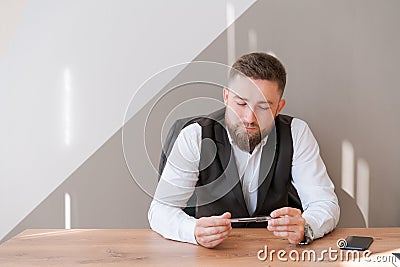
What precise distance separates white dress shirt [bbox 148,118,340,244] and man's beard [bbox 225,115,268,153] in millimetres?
42

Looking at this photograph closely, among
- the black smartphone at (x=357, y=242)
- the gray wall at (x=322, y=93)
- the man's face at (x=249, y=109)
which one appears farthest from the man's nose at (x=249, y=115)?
the gray wall at (x=322, y=93)

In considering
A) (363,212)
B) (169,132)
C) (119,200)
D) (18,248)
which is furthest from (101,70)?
(363,212)

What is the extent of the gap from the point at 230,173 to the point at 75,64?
3.01 ft

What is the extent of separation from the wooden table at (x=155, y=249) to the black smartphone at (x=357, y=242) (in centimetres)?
2

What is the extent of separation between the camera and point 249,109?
177cm

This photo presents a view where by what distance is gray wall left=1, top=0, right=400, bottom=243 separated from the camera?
2.52 metres

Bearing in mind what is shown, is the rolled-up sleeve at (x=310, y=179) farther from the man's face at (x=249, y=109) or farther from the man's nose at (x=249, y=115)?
the man's nose at (x=249, y=115)

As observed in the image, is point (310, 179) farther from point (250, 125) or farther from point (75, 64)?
A: point (75, 64)

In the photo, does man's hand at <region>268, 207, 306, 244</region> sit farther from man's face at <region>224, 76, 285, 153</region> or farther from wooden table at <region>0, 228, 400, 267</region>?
man's face at <region>224, 76, 285, 153</region>

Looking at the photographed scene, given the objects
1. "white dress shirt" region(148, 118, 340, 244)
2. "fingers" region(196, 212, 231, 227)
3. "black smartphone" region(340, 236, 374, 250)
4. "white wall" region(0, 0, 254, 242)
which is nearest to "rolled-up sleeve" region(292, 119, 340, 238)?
"white dress shirt" region(148, 118, 340, 244)

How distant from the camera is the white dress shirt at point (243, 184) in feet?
5.96

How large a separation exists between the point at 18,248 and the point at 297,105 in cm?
131

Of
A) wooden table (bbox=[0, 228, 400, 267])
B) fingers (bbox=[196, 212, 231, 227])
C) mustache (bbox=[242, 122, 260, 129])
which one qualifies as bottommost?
wooden table (bbox=[0, 228, 400, 267])

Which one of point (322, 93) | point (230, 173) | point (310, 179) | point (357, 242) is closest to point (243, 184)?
point (230, 173)
